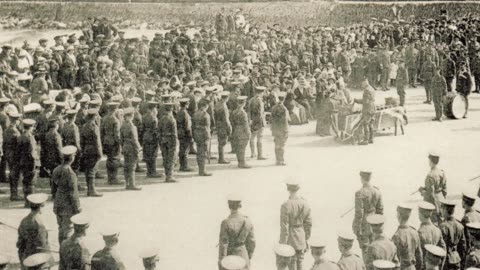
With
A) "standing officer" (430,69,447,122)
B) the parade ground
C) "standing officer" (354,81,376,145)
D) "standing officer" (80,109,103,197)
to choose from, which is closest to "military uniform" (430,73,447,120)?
"standing officer" (430,69,447,122)

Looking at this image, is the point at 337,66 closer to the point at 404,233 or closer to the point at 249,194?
the point at 249,194

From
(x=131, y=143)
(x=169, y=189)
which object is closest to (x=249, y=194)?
(x=169, y=189)

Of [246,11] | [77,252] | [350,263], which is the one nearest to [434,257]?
[350,263]

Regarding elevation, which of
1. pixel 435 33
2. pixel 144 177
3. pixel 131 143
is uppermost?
pixel 435 33

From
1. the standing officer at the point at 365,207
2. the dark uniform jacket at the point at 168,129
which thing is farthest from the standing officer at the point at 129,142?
the standing officer at the point at 365,207

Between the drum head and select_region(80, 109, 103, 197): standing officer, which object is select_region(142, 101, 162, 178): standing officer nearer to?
select_region(80, 109, 103, 197): standing officer

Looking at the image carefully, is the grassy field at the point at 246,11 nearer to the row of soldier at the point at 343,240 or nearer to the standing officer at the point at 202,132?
the standing officer at the point at 202,132
